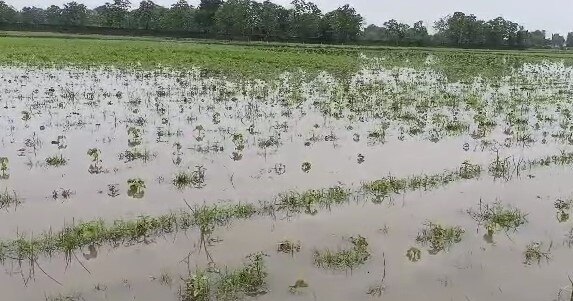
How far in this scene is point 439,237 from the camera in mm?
7203

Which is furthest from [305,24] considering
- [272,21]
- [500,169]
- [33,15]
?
[500,169]

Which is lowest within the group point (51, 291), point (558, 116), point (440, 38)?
point (51, 291)

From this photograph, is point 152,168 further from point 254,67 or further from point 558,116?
point 254,67

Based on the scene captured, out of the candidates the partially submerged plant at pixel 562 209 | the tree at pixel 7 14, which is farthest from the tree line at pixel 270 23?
the partially submerged plant at pixel 562 209

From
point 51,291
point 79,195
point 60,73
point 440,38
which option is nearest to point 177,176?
point 79,195

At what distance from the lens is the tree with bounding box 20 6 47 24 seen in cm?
10425

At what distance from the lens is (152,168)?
32.9 feet

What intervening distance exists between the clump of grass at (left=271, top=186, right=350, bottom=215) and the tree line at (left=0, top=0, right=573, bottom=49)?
7545 cm

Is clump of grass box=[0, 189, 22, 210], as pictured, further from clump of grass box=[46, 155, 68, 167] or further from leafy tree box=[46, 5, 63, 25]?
leafy tree box=[46, 5, 63, 25]

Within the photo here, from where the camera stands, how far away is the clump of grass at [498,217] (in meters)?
7.64

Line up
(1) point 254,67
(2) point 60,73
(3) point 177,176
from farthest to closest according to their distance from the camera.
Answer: (1) point 254,67, (2) point 60,73, (3) point 177,176

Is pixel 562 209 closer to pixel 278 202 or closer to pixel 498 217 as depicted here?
pixel 498 217

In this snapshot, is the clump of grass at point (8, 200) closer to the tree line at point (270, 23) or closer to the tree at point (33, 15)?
the tree line at point (270, 23)

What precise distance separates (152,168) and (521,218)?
21.6 ft
